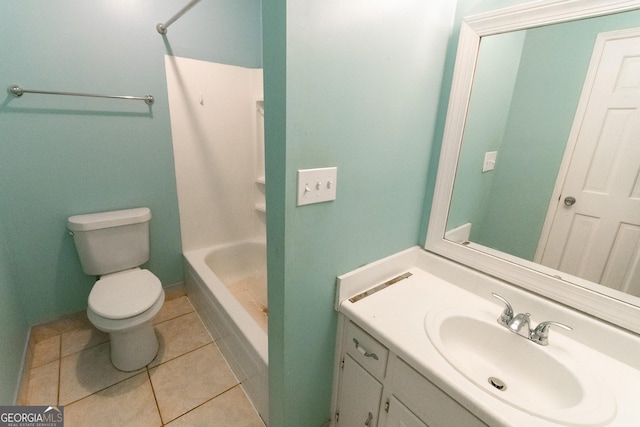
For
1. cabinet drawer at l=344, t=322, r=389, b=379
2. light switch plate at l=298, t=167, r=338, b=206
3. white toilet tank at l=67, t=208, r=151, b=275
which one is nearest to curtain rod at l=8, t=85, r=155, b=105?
white toilet tank at l=67, t=208, r=151, b=275

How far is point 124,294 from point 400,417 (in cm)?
149

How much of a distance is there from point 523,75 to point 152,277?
2.10 metres

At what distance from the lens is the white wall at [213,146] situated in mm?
1902

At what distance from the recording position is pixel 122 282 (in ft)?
5.34

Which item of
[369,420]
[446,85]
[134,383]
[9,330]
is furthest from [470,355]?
[9,330]

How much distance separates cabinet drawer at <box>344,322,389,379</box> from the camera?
0.92m

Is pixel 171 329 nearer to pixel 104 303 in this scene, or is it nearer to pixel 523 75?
pixel 104 303

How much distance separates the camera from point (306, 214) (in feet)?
2.85

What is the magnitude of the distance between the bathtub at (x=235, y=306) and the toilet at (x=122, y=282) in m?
0.31

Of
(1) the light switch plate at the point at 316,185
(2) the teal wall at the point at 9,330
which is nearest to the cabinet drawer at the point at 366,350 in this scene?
(1) the light switch plate at the point at 316,185

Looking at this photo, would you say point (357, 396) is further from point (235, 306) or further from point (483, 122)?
point (483, 122)

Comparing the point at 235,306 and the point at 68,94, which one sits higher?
the point at 68,94

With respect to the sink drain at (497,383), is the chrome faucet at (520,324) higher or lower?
higher

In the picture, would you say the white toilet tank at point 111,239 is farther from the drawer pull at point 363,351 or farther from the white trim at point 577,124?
the white trim at point 577,124
